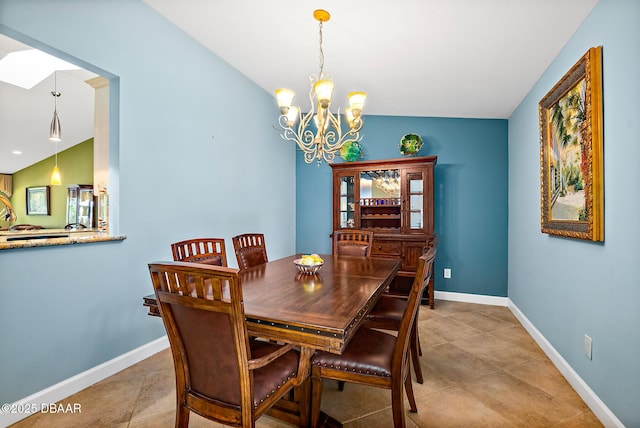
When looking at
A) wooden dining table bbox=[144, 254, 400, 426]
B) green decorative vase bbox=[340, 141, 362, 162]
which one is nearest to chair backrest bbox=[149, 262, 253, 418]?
wooden dining table bbox=[144, 254, 400, 426]

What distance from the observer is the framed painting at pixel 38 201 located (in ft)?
21.0

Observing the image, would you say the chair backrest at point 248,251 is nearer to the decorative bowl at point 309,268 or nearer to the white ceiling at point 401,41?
the decorative bowl at point 309,268

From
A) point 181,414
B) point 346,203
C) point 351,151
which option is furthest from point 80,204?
point 181,414

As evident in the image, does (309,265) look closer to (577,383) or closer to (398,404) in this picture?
(398,404)

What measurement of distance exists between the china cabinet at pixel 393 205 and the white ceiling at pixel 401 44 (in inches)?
31.8

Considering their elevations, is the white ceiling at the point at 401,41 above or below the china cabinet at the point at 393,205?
above

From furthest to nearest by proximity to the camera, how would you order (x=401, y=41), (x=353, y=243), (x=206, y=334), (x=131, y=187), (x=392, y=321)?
(x=353, y=243) → (x=401, y=41) → (x=131, y=187) → (x=392, y=321) → (x=206, y=334)

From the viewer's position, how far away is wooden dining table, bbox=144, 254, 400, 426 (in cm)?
110

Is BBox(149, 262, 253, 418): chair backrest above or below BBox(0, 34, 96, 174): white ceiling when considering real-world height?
below

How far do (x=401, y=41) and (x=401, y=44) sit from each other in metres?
0.04

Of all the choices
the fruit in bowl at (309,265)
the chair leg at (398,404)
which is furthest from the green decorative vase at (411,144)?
the chair leg at (398,404)

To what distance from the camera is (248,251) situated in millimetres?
2480

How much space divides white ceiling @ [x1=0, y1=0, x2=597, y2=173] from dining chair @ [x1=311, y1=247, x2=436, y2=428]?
69.9 inches

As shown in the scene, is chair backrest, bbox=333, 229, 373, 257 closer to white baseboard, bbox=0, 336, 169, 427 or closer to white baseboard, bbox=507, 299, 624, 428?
white baseboard, bbox=507, 299, 624, 428
